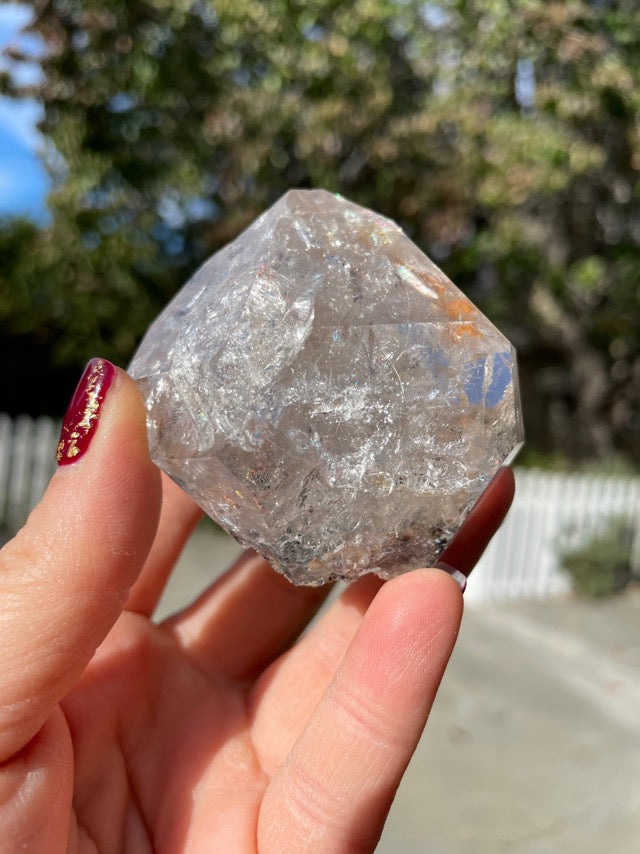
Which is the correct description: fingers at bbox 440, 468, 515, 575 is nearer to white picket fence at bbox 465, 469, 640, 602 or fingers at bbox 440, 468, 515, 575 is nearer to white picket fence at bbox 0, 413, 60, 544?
white picket fence at bbox 465, 469, 640, 602

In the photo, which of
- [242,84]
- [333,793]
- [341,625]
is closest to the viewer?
[333,793]

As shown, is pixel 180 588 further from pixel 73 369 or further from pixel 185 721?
pixel 185 721

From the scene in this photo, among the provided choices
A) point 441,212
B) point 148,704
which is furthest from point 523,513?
point 148,704

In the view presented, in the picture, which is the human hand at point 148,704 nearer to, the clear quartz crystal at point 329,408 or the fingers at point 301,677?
the fingers at point 301,677

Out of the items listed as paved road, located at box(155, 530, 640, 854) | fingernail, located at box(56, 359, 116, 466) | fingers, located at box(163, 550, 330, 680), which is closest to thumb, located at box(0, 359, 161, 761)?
fingernail, located at box(56, 359, 116, 466)

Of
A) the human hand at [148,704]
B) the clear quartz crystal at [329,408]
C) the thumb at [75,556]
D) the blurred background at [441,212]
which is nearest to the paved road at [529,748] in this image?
the blurred background at [441,212]

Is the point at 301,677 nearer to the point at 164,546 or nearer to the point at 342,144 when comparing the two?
the point at 164,546

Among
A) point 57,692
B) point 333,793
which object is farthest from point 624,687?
point 57,692
